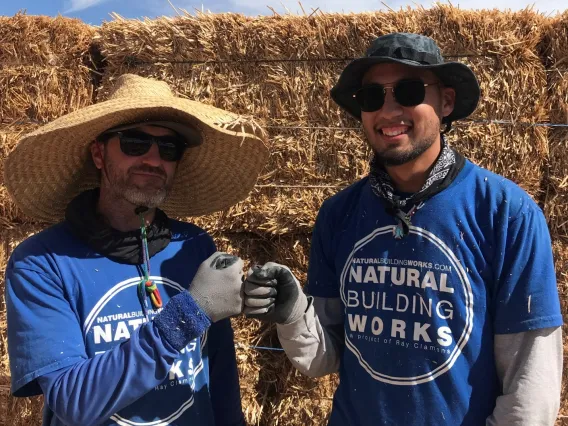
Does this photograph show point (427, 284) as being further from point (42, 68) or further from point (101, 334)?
point (42, 68)

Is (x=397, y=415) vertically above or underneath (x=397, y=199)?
underneath

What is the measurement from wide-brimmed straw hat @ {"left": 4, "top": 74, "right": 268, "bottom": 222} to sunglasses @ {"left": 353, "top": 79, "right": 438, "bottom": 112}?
0.45m

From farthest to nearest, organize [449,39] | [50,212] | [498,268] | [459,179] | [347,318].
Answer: [449,39]
[50,212]
[347,318]
[459,179]
[498,268]

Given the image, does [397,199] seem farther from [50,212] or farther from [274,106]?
[50,212]

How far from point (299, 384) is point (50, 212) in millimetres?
1618

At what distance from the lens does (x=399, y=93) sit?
1.55 meters

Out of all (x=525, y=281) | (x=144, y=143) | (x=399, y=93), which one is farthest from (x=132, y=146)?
(x=525, y=281)

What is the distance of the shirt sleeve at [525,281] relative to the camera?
1.33 meters

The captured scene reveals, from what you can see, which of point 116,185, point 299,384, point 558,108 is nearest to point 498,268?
A: point 116,185

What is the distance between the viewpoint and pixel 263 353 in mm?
2773

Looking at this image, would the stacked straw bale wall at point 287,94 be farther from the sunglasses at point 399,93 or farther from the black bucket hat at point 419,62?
the sunglasses at point 399,93

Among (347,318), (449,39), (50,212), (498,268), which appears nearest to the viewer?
(498,268)

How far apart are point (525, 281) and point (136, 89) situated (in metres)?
1.44

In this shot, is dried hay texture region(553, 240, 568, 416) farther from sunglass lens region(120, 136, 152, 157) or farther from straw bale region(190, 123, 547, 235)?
sunglass lens region(120, 136, 152, 157)
